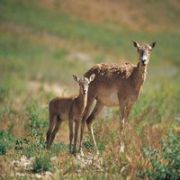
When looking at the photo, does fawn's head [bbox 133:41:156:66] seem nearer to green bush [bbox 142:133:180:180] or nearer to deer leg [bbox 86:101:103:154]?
deer leg [bbox 86:101:103:154]

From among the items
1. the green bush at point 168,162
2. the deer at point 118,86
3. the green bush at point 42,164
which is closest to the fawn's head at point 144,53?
the deer at point 118,86

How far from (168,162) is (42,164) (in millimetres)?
2140

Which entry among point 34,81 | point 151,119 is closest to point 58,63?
point 34,81

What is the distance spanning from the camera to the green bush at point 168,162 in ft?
38.4

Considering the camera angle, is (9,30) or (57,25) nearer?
(9,30)

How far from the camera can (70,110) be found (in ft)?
48.5

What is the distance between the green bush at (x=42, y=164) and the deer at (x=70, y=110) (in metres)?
1.84

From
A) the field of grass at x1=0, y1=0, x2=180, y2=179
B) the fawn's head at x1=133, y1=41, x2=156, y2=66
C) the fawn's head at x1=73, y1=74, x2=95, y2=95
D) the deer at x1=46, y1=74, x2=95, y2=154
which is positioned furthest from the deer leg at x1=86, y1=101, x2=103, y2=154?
the fawn's head at x1=133, y1=41, x2=156, y2=66

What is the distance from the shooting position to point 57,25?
196 ft

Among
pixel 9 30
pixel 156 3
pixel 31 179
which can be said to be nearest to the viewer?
pixel 31 179

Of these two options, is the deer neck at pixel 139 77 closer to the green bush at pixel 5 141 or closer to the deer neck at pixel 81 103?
the deer neck at pixel 81 103

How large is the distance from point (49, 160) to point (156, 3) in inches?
2841

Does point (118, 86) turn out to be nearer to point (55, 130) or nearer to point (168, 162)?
point (55, 130)

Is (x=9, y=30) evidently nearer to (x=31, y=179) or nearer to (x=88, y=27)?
(x=88, y=27)
